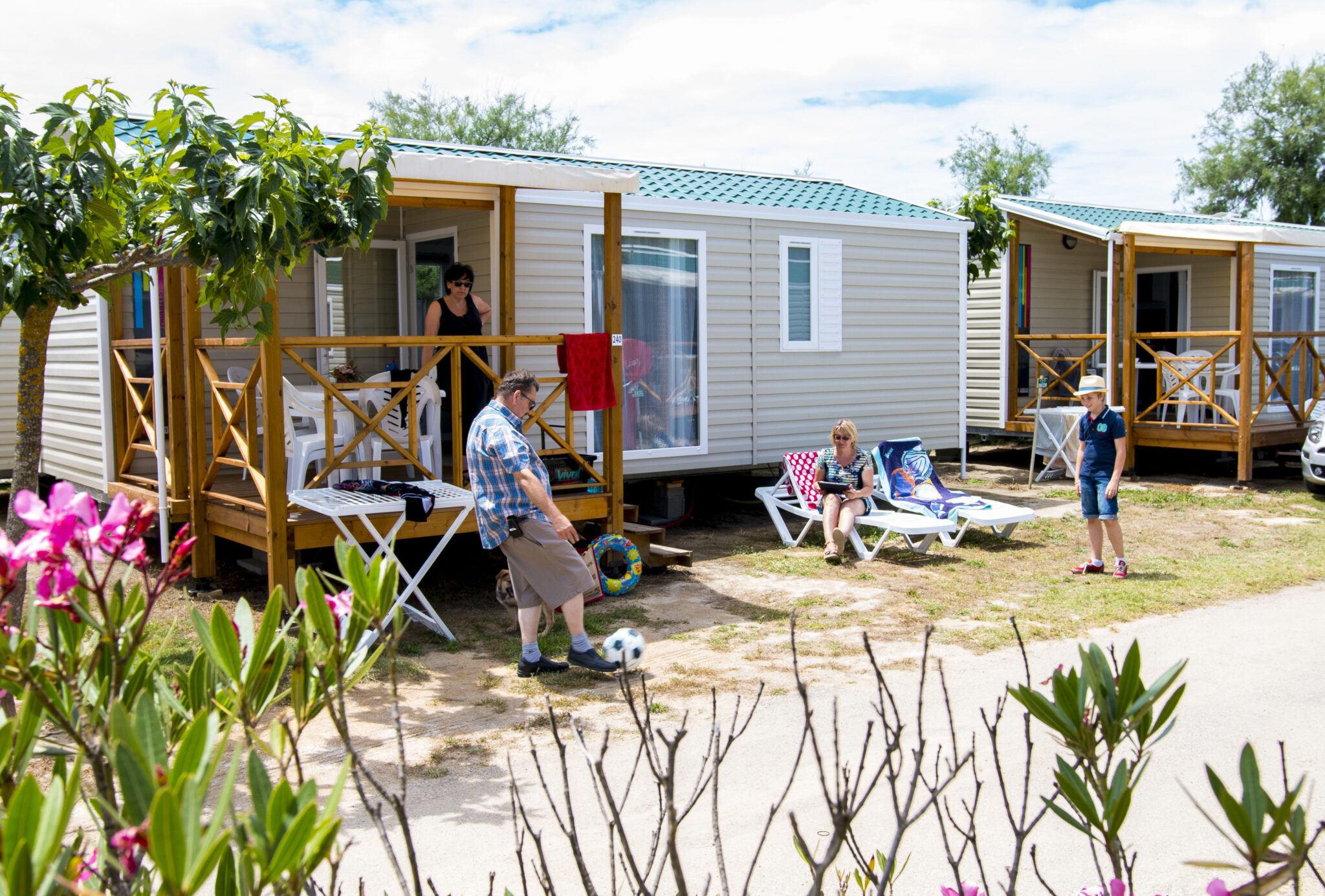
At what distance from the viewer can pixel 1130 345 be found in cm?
1373

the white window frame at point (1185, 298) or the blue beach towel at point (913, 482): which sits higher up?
the white window frame at point (1185, 298)

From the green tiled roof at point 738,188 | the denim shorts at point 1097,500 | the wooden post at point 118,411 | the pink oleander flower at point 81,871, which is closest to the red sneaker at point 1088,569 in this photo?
the denim shorts at point 1097,500

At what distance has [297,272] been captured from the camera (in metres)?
9.80

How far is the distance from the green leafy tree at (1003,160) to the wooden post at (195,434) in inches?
1428

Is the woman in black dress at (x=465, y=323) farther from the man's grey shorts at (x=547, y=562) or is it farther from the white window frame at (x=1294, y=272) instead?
the white window frame at (x=1294, y=272)

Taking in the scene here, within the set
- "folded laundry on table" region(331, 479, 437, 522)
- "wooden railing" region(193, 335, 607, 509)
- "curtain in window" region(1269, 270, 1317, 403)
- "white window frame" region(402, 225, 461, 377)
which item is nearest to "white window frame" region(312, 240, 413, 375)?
"white window frame" region(402, 225, 461, 377)

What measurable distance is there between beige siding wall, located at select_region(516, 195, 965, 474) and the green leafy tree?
1190 inches

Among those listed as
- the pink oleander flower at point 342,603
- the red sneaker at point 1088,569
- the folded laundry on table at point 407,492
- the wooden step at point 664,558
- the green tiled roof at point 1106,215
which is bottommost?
the red sneaker at point 1088,569

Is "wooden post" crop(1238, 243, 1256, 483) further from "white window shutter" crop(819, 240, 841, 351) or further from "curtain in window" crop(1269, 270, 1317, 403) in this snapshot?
"white window shutter" crop(819, 240, 841, 351)

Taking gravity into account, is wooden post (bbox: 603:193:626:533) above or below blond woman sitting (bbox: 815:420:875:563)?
above

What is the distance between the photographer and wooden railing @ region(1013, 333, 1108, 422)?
14773 millimetres

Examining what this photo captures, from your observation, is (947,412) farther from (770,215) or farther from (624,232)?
(624,232)

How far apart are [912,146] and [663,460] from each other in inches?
1483

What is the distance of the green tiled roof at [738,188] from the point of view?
10.4 meters
